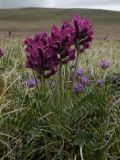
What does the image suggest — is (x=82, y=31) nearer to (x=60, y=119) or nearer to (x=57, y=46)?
(x=57, y=46)

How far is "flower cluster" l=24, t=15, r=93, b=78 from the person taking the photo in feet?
9.87

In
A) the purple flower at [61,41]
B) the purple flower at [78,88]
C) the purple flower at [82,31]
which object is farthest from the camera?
the purple flower at [78,88]

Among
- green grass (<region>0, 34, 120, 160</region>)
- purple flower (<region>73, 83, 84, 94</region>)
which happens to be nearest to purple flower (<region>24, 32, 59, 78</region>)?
green grass (<region>0, 34, 120, 160</region>)

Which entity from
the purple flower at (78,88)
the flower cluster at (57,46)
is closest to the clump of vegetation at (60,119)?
the flower cluster at (57,46)

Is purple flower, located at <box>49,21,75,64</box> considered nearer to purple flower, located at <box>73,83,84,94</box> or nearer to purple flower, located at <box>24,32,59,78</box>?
purple flower, located at <box>24,32,59,78</box>

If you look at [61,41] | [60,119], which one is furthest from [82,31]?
[60,119]

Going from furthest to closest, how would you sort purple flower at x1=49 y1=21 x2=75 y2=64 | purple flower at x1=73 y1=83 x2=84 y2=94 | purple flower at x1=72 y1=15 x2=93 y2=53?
purple flower at x1=73 y1=83 x2=84 y2=94 < purple flower at x1=72 y1=15 x2=93 y2=53 < purple flower at x1=49 y1=21 x2=75 y2=64

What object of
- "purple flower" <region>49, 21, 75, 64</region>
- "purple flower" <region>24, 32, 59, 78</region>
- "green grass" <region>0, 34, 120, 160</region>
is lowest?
"green grass" <region>0, 34, 120, 160</region>

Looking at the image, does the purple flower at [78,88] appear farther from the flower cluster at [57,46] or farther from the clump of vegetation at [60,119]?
the flower cluster at [57,46]

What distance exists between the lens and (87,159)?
300 cm

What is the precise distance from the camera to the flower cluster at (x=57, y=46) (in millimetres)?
3007

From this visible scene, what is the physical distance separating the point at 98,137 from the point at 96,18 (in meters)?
98.0

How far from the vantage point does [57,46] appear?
3.01 meters

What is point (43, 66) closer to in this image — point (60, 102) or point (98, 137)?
point (60, 102)
